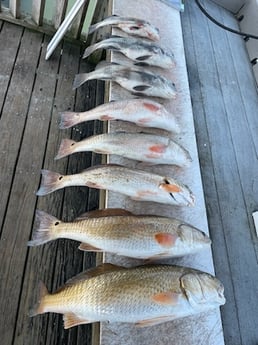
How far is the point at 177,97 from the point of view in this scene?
5.88ft

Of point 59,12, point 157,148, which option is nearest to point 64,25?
point 59,12

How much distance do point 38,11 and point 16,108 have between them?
2.71 ft

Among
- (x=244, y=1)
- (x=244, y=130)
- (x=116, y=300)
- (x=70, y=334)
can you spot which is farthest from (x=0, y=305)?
(x=244, y=1)

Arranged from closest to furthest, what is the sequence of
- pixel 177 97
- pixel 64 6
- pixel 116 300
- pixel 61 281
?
pixel 116 300 → pixel 61 281 → pixel 177 97 → pixel 64 6

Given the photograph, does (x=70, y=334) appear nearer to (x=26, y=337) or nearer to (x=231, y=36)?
(x=26, y=337)

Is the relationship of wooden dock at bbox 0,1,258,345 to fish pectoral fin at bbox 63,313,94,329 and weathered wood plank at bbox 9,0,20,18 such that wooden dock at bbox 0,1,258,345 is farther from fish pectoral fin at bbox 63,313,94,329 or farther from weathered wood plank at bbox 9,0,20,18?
fish pectoral fin at bbox 63,313,94,329

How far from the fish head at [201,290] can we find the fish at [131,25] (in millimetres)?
1470

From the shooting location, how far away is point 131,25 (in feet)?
6.37

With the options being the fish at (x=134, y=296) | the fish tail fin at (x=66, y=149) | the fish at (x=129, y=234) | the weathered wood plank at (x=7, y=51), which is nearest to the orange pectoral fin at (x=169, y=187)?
the fish at (x=129, y=234)

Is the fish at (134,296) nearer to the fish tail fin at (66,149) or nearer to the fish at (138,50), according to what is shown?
the fish tail fin at (66,149)

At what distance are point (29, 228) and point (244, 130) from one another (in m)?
1.48

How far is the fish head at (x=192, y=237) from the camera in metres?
1.12

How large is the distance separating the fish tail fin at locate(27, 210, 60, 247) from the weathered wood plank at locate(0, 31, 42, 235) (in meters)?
0.56

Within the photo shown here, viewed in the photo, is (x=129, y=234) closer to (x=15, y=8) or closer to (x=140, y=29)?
(x=140, y=29)
